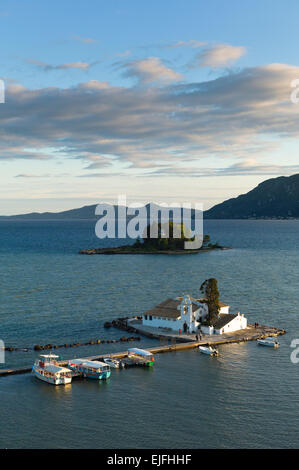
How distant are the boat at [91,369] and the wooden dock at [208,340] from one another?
222cm

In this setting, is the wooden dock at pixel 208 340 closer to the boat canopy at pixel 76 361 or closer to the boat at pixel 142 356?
the boat canopy at pixel 76 361

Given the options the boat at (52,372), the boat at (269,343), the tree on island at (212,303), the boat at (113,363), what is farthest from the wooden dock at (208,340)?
the tree on island at (212,303)

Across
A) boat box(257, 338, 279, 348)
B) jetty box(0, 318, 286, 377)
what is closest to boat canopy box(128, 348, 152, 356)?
jetty box(0, 318, 286, 377)

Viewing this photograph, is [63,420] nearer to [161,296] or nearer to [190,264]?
[161,296]

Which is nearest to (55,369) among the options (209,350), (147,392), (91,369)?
(91,369)

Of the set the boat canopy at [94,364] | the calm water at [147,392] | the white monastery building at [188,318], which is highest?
the white monastery building at [188,318]

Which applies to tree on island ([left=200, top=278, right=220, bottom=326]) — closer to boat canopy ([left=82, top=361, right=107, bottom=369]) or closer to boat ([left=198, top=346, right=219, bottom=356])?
boat ([left=198, top=346, right=219, bottom=356])

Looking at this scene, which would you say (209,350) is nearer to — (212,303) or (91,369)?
(212,303)

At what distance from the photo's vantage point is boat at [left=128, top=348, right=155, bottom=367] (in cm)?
6206

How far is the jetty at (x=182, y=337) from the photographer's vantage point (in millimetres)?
66438

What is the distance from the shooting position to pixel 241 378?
5738cm

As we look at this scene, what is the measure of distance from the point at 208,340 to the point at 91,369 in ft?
66.9

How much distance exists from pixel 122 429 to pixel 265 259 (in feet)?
499

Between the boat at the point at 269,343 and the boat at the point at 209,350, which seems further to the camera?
the boat at the point at 269,343
